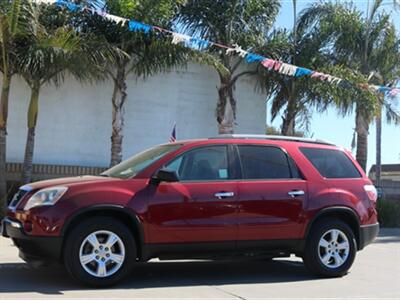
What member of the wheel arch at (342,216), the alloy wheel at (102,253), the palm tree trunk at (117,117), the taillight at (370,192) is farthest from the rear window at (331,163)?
the palm tree trunk at (117,117)

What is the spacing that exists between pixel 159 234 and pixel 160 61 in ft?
29.9

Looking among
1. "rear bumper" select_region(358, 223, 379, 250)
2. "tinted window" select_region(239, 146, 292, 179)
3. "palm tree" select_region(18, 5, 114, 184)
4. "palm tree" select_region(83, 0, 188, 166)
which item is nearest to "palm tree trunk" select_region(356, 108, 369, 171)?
"palm tree" select_region(83, 0, 188, 166)

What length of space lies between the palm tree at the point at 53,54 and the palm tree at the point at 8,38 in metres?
0.19

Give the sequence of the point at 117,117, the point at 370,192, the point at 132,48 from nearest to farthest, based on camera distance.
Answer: the point at 370,192 < the point at 132,48 < the point at 117,117

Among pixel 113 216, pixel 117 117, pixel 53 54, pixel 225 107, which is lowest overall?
pixel 113 216

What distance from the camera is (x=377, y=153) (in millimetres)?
29516

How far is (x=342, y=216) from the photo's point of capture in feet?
28.7

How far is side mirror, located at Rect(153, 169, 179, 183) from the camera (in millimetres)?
7609

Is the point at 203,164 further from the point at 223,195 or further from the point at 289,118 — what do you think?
the point at 289,118

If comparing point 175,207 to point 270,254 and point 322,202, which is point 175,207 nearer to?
point 270,254

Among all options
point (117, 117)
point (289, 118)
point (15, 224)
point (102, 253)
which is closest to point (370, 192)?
point (102, 253)

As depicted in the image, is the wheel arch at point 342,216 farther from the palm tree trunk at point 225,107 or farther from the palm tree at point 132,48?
the palm tree trunk at point 225,107

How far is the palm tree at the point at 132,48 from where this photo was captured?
49.3ft

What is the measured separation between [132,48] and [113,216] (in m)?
9.11
